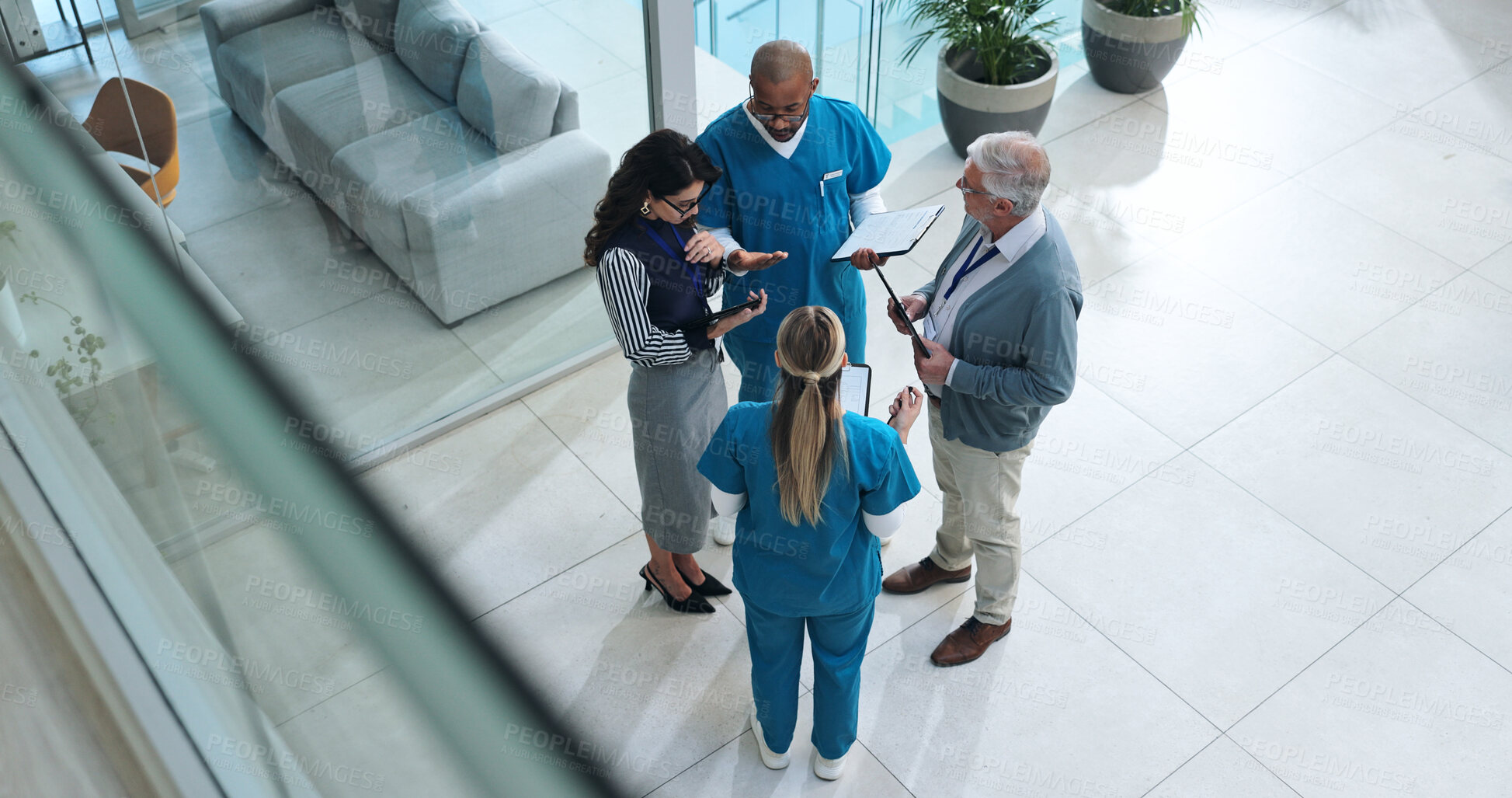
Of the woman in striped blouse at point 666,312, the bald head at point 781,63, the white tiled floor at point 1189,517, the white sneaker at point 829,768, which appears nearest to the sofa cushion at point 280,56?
the white tiled floor at point 1189,517

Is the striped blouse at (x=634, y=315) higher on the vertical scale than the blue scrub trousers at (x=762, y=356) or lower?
higher

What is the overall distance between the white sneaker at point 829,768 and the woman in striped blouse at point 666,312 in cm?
69

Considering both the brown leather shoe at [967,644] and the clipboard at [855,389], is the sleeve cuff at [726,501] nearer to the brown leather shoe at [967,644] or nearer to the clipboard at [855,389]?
the clipboard at [855,389]

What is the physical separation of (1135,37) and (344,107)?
385cm

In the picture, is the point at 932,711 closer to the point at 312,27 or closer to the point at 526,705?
the point at 312,27

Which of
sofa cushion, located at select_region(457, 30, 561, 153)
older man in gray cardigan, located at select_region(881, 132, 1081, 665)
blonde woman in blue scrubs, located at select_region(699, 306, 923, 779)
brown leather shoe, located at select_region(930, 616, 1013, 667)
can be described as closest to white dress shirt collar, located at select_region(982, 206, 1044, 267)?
older man in gray cardigan, located at select_region(881, 132, 1081, 665)

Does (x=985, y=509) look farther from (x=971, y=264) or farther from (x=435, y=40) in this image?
(x=435, y=40)

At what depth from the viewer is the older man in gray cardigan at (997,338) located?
2586 mm

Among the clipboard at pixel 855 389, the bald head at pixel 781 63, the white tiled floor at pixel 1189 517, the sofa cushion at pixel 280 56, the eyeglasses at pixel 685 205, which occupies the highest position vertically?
the bald head at pixel 781 63

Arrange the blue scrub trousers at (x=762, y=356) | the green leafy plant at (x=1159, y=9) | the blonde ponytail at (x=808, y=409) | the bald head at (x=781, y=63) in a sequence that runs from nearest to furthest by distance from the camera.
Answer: the blonde ponytail at (x=808, y=409), the bald head at (x=781, y=63), the blue scrub trousers at (x=762, y=356), the green leafy plant at (x=1159, y=9)

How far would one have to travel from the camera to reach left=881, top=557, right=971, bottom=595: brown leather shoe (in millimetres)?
3510

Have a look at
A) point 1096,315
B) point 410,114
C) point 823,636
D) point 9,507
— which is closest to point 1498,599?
point 1096,315

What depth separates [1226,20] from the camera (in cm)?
630

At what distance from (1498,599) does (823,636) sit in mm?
2288
